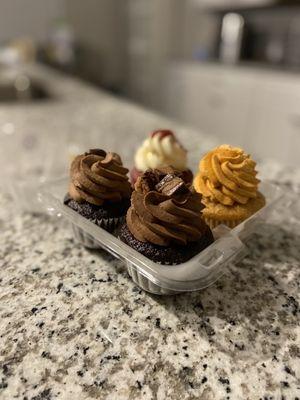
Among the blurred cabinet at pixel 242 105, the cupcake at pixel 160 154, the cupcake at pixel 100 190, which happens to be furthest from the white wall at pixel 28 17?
A: the cupcake at pixel 100 190

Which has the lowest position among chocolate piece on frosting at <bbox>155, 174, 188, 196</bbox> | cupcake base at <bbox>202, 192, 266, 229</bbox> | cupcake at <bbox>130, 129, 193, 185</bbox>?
cupcake base at <bbox>202, 192, 266, 229</bbox>

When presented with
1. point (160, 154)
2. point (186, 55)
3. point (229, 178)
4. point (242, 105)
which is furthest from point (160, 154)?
point (186, 55)

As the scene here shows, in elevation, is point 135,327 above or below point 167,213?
below

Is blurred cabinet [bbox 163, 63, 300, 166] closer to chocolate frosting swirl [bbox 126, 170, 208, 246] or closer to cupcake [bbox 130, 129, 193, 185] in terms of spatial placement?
cupcake [bbox 130, 129, 193, 185]

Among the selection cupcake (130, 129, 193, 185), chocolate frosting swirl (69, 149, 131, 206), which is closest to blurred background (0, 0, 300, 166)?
cupcake (130, 129, 193, 185)

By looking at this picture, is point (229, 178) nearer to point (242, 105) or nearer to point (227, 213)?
point (227, 213)

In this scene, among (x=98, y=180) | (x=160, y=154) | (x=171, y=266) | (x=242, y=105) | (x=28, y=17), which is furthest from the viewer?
(x=28, y=17)

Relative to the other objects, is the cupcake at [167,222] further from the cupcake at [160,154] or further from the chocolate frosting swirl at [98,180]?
the cupcake at [160,154]
